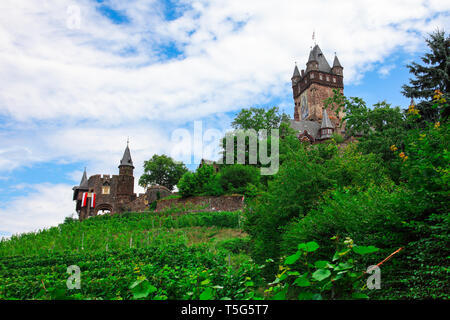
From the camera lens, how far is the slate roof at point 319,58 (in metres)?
75.2

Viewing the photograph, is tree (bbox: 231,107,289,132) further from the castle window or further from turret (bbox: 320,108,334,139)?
the castle window

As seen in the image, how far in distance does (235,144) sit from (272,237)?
3391cm

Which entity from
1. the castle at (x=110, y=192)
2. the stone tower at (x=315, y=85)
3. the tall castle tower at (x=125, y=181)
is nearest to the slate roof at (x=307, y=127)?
the stone tower at (x=315, y=85)

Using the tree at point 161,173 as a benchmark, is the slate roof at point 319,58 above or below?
above

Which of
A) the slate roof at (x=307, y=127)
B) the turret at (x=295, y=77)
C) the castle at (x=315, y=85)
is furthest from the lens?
the turret at (x=295, y=77)

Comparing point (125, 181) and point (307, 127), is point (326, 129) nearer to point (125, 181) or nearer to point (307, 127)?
point (307, 127)

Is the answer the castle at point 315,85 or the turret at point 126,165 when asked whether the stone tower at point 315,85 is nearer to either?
the castle at point 315,85

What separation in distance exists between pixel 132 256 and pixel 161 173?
47.0 meters

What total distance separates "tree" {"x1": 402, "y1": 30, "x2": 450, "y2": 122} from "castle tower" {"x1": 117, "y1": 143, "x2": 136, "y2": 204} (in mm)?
40746

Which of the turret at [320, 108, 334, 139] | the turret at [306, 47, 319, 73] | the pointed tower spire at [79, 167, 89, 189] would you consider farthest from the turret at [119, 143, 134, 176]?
the turret at [306, 47, 319, 73]

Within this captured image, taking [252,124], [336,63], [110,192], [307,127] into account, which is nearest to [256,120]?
[252,124]

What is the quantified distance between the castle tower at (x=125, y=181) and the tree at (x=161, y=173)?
39.3 feet

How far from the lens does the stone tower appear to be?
71125 mm
